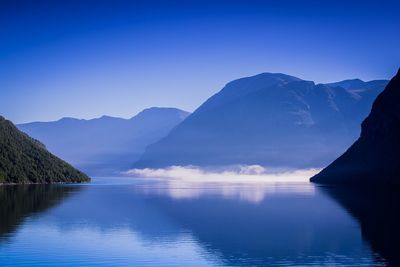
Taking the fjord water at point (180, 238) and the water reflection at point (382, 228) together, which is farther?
the water reflection at point (382, 228)

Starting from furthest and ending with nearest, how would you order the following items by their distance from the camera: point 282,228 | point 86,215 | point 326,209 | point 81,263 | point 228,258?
point 326,209, point 86,215, point 282,228, point 228,258, point 81,263

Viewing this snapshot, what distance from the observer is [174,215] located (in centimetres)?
13675

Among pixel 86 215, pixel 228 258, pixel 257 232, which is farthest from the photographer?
pixel 86 215

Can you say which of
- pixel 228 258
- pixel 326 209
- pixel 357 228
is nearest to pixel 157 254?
pixel 228 258

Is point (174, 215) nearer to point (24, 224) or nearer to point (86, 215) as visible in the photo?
point (86, 215)

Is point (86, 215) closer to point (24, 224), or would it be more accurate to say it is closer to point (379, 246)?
point (24, 224)

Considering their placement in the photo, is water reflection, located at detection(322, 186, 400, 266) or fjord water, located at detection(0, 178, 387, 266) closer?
fjord water, located at detection(0, 178, 387, 266)

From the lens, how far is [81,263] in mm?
70875

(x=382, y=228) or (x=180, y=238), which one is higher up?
(x=382, y=228)

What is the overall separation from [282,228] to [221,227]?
11.9 meters

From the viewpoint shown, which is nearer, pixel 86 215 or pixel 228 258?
pixel 228 258

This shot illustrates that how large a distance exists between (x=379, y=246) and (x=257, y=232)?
25.6 metres

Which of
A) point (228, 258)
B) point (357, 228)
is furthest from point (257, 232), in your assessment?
point (228, 258)

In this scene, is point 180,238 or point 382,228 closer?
point 180,238
